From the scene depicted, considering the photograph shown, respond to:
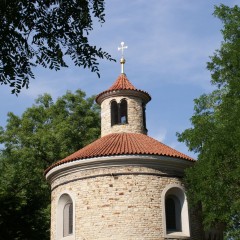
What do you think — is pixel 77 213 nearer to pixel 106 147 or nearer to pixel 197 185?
pixel 106 147

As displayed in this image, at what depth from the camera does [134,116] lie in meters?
21.4

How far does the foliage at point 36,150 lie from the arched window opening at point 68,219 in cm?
286

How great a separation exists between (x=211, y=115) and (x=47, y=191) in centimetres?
1436

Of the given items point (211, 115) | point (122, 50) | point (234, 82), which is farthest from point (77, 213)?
point (122, 50)

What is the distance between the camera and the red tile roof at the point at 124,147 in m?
17.8

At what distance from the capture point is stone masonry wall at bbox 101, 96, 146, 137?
69.5ft

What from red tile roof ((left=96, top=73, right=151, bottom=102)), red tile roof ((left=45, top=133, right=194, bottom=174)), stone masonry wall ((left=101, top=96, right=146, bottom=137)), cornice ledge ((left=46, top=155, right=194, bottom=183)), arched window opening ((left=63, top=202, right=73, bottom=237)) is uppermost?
red tile roof ((left=96, top=73, right=151, bottom=102))

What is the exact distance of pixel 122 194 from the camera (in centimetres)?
1727

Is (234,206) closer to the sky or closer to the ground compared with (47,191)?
closer to the ground

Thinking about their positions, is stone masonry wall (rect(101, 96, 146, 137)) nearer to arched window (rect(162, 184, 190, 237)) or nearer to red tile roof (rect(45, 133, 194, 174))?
red tile roof (rect(45, 133, 194, 174))

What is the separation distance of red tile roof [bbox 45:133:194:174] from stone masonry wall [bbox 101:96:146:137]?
0.42 metres

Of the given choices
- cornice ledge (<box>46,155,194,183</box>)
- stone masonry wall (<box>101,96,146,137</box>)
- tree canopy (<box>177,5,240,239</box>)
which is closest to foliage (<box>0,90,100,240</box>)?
cornice ledge (<box>46,155,194,183</box>)

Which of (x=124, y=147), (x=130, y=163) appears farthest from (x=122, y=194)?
(x=124, y=147)

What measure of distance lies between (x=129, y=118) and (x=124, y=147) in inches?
Answer: 122
